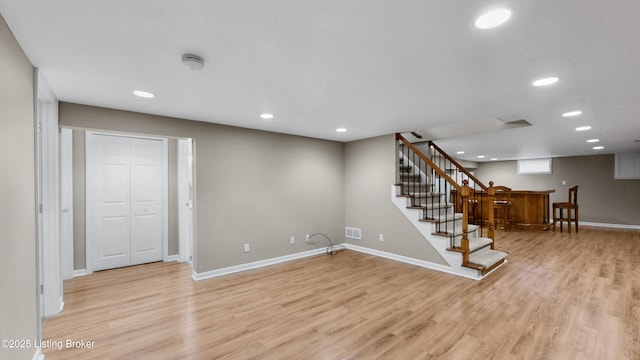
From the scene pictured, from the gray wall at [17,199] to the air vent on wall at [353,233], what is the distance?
436cm

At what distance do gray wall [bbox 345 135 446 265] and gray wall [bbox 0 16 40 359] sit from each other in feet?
14.2

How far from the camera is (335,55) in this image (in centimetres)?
187

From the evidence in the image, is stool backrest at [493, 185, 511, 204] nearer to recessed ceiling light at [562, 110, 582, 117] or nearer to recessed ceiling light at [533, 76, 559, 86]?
recessed ceiling light at [562, 110, 582, 117]

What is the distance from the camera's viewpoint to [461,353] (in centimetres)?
205

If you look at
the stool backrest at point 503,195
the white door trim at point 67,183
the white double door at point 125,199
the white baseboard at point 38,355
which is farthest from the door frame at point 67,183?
the stool backrest at point 503,195

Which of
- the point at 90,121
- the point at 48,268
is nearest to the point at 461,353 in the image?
the point at 48,268

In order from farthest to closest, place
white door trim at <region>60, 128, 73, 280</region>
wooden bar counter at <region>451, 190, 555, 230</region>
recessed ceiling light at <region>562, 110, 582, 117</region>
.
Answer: wooden bar counter at <region>451, 190, 555, 230</region>, white door trim at <region>60, 128, 73, 280</region>, recessed ceiling light at <region>562, 110, 582, 117</region>

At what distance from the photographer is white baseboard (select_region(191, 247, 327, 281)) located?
12.2ft

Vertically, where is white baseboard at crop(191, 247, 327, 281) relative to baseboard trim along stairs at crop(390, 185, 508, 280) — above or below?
below

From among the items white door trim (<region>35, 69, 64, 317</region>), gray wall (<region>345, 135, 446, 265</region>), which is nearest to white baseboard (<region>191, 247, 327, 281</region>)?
gray wall (<region>345, 135, 446, 265</region>)

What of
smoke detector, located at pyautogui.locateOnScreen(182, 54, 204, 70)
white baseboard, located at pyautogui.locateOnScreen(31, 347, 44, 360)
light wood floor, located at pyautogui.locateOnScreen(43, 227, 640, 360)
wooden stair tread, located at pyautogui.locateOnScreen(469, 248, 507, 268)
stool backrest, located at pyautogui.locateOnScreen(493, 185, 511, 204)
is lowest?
light wood floor, located at pyautogui.locateOnScreen(43, 227, 640, 360)

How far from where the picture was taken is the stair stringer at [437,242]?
3.77 metres

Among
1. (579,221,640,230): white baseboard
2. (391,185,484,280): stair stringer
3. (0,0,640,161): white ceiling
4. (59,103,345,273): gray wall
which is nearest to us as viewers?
(0,0,640,161): white ceiling

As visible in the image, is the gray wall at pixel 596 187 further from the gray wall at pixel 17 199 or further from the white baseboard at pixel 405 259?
the gray wall at pixel 17 199
